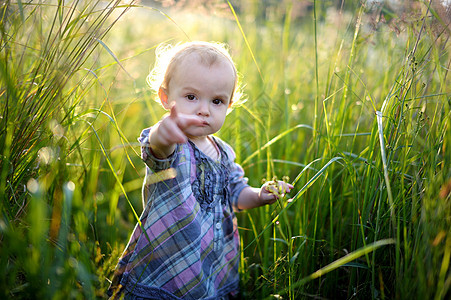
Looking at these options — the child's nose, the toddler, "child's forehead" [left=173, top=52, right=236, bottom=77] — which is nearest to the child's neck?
the toddler

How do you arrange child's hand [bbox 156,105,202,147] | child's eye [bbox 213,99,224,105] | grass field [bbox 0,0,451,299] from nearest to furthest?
grass field [bbox 0,0,451,299]
child's hand [bbox 156,105,202,147]
child's eye [bbox 213,99,224,105]

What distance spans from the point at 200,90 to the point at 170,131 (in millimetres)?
315

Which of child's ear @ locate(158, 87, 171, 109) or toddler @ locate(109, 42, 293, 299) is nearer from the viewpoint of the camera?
toddler @ locate(109, 42, 293, 299)

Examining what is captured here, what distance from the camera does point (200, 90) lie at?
4.83 ft

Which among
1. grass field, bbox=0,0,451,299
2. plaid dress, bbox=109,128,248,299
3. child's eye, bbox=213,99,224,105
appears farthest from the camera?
child's eye, bbox=213,99,224,105

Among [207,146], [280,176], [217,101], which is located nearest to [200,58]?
[217,101]

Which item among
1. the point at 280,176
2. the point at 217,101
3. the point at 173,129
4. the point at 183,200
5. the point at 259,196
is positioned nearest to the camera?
the point at 173,129

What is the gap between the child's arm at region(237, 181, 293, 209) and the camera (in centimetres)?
163

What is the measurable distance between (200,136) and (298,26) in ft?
11.3

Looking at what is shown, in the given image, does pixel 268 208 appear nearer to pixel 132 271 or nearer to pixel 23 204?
pixel 132 271

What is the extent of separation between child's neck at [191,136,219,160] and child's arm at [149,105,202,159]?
30 centimetres

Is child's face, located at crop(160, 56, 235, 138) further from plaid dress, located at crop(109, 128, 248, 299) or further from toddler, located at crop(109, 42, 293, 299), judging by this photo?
plaid dress, located at crop(109, 128, 248, 299)

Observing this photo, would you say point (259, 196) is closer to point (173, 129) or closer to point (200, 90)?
point (200, 90)

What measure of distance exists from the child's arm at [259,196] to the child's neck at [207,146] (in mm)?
233
